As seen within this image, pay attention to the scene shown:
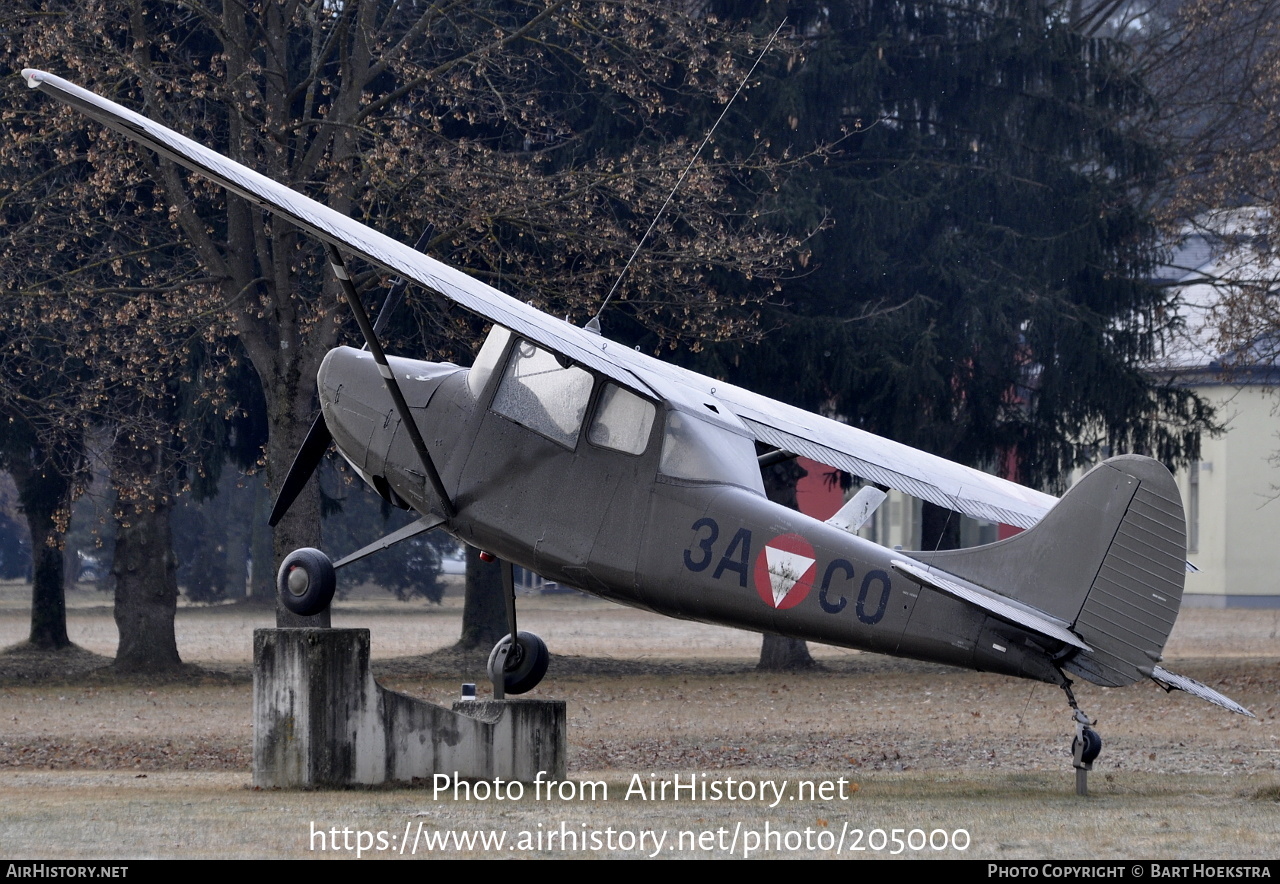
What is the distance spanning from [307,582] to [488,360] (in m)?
2.33

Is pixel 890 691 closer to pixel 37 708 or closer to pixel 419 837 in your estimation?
pixel 37 708

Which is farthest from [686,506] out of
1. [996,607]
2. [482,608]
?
[482,608]

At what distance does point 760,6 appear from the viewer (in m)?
26.3

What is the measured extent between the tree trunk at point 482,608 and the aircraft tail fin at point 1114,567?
20313 mm

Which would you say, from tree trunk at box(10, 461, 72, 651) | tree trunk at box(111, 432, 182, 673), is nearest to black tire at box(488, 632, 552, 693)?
tree trunk at box(111, 432, 182, 673)

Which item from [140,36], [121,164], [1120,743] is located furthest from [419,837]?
[140,36]

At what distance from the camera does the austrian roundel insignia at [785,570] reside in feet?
34.6

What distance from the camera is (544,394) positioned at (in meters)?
11.9

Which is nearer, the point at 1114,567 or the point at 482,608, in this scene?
the point at 1114,567

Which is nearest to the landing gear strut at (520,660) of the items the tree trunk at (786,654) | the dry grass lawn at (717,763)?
the dry grass lawn at (717,763)

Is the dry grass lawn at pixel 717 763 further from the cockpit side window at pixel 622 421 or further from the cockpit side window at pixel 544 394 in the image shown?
the cockpit side window at pixel 544 394

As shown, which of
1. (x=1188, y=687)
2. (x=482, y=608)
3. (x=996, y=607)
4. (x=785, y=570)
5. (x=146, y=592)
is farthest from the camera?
(x=482, y=608)

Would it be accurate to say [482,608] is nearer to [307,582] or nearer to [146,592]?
[146,592]

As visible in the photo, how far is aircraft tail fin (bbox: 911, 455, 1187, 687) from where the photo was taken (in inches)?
391
